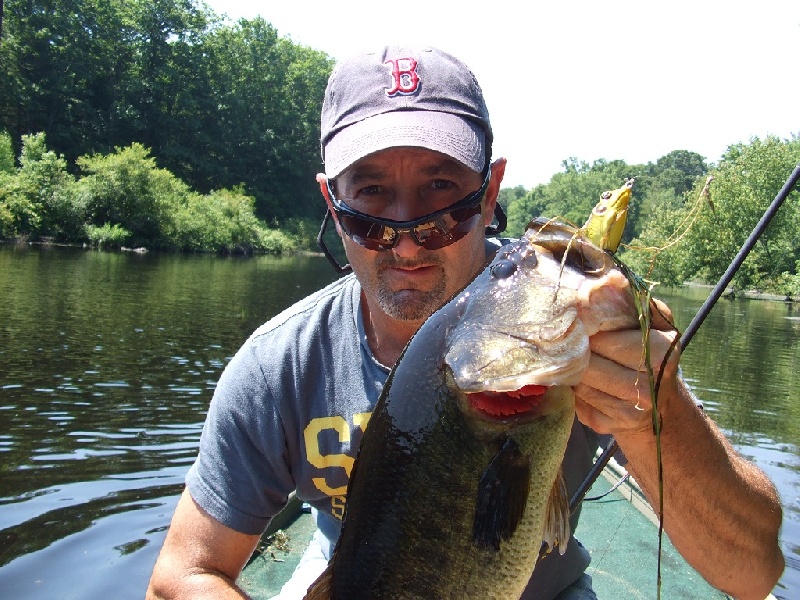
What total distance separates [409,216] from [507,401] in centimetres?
118

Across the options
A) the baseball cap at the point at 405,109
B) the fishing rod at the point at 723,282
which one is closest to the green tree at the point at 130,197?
the baseball cap at the point at 405,109

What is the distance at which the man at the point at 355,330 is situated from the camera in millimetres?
2711

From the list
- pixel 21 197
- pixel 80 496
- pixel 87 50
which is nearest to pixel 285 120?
pixel 87 50

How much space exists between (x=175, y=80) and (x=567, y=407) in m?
67.4

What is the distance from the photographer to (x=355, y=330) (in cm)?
293

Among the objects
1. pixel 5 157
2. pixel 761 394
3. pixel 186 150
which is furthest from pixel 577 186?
pixel 761 394

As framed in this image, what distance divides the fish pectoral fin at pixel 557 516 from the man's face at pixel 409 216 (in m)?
1.00

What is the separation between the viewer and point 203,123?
66.1 meters

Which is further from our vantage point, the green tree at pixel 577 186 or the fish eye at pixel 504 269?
the green tree at pixel 577 186

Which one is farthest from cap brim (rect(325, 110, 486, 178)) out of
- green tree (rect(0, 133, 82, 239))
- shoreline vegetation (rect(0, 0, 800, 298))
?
green tree (rect(0, 133, 82, 239))

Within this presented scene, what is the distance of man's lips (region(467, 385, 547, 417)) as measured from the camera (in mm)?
1769

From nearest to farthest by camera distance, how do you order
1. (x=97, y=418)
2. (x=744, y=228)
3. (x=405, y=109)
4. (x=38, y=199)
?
(x=405, y=109) < (x=97, y=418) < (x=38, y=199) < (x=744, y=228)

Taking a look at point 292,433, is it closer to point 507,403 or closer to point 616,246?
point 507,403

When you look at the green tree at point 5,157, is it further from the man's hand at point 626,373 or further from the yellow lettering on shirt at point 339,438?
the man's hand at point 626,373
